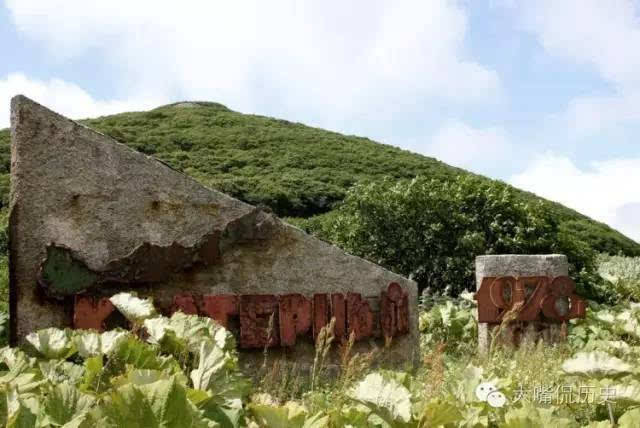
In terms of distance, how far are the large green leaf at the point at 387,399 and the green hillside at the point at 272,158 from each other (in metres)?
21.1

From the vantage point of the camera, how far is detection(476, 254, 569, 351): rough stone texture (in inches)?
279

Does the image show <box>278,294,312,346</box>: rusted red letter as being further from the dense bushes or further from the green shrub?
the green shrub

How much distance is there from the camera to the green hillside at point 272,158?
25.2m

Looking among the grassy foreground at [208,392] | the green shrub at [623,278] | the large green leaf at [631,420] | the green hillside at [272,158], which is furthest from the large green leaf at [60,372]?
the green hillside at [272,158]

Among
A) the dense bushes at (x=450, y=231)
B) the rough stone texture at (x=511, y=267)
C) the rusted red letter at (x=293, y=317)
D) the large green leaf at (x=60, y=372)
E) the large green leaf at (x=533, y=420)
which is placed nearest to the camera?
the large green leaf at (x=533, y=420)

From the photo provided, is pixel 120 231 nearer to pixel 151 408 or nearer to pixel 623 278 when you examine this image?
pixel 151 408

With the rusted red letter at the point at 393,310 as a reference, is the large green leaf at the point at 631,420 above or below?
below

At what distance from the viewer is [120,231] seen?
468cm

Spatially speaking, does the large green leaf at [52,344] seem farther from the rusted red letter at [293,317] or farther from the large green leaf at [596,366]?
the rusted red letter at [293,317]

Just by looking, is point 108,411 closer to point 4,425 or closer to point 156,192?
point 4,425

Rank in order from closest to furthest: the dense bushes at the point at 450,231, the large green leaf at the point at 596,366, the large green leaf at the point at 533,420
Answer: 1. the large green leaf at the point at 533,420
2. the large green leaf at the point at 596,366
3. the dense bushes at the point at 450,231

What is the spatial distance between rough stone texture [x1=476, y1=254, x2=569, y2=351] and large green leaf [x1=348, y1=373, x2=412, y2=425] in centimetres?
566

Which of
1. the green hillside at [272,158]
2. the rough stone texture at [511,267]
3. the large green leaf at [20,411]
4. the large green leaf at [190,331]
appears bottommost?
the large green leaf at [20,411]

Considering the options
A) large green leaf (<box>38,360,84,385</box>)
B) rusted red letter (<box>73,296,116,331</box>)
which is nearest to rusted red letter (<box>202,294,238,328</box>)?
rusted red letter (<box>73,296,116,331</box>)
